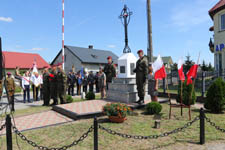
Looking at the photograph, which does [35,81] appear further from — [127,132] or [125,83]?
[127,132]

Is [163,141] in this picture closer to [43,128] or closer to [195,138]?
[195,138]

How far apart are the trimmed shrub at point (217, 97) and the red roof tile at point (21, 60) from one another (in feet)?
99.3

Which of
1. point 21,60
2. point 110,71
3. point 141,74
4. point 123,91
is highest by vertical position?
point 21,60

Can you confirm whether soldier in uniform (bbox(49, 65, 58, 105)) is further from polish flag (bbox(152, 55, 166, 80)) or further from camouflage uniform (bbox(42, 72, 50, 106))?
polish flag (bbox(152, 55, 166, 80))

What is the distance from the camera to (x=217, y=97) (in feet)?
21.6

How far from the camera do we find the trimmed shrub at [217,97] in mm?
6586

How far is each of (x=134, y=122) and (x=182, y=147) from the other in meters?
2.02

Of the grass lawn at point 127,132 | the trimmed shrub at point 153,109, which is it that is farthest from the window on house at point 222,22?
the trimmed shrub at point 153,109

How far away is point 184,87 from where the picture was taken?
7523mm

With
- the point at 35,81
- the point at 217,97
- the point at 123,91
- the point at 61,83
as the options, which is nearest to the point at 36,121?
the point at 61,83

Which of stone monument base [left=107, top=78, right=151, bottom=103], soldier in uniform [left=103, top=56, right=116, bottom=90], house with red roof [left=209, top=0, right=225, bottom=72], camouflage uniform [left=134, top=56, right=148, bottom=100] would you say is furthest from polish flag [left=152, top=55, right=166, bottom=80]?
house with red roof [left=209, top=0, right=225, bottom=72]

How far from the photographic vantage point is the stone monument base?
845 cm

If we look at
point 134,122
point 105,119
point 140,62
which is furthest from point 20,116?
point 140,62

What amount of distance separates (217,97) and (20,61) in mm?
35555
